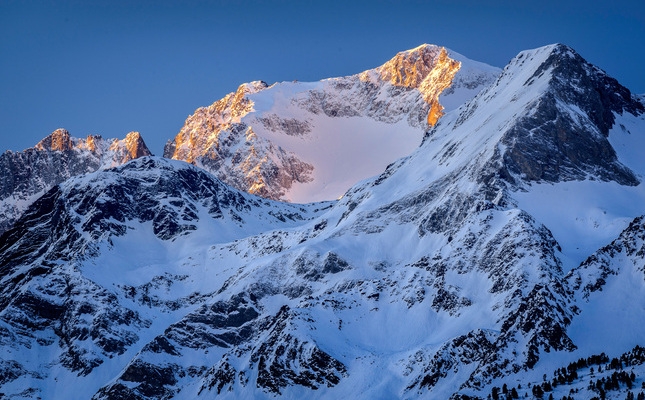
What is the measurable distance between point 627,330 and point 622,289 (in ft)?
40.2

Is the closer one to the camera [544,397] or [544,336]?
[544,397]

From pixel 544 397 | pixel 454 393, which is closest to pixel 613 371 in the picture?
pixel 544 397

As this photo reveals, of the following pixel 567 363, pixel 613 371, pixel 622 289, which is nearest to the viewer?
pixel 613 371

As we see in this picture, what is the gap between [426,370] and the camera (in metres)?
198

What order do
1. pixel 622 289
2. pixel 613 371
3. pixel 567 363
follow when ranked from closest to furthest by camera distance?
1. pixel 613 371
2. pixel 567 363
3. pixel 622 289

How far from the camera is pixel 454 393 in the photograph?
181 m

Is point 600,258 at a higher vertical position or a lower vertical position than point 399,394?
higher

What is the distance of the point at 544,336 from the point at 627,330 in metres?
13.1

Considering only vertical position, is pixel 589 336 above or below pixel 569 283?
below

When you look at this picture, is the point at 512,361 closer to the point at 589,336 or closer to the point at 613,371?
the point at 589,336

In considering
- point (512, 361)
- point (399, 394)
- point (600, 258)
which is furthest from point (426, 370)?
point (600, 258)

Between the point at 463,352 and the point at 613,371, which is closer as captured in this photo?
the point at 613,371

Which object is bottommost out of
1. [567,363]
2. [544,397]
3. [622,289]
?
[544,397]

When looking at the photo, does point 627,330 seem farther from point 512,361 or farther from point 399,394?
point 399,394
